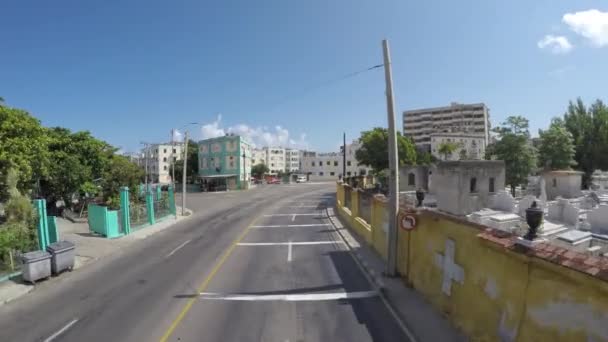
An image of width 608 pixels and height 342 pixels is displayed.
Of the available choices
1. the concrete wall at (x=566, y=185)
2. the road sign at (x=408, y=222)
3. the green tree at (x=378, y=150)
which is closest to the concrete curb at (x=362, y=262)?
the road sign at (x=408, y=222)

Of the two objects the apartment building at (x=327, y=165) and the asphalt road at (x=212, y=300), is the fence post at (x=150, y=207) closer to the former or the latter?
the asphalt road at (x=212, y=300)

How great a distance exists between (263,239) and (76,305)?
8.55 meters

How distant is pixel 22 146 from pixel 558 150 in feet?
170

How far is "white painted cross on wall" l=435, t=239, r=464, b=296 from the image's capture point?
683 centimetres

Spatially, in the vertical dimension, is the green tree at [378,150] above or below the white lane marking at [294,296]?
above

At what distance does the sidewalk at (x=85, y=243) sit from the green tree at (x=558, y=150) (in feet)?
143

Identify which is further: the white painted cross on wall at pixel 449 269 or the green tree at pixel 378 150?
the green tree at pixel 378 150

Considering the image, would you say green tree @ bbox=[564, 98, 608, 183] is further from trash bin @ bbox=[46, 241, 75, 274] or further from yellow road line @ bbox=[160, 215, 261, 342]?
trash bin @ bbox=[46, 241, 75, 274]

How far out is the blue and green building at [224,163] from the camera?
2272 inches

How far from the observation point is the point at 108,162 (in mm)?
26062

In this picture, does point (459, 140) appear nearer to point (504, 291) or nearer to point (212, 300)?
point (504, 291)

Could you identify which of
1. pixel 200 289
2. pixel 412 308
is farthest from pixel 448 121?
pixel 200 289

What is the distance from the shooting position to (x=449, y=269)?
718 cm

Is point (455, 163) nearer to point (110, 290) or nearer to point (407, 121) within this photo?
point (110, 290)
